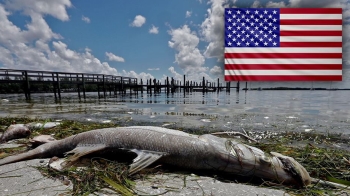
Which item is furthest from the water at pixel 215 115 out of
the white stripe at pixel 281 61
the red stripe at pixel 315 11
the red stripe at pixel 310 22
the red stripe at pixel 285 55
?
the red stripe at pixel 315 11

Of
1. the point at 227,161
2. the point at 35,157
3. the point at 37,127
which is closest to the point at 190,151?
the point at 227,161

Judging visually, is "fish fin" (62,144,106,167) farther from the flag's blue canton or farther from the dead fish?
the flag's blue canton

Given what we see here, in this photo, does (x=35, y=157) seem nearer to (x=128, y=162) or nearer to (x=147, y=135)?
(x=128, y=162)

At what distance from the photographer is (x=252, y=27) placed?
1028 centimetres

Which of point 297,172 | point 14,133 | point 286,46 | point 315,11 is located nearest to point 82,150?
point 14,133

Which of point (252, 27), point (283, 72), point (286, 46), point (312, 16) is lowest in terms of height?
point (283, 72)

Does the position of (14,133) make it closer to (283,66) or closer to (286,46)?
(283,66)

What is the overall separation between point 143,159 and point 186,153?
55 cm

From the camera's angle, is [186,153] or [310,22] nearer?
[186,153]

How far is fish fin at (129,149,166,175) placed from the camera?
255 centimetres

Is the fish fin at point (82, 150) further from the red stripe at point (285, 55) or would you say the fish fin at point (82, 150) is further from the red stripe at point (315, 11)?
the red stripe at point (315, 11)

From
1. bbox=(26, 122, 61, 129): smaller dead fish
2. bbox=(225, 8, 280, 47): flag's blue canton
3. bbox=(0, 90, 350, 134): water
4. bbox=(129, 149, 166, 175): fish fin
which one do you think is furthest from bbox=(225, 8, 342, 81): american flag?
bbox=(129, 149, 166, 175): fish fin

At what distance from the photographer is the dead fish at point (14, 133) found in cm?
432

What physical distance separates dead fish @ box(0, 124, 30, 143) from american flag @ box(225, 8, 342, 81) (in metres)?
7.97
